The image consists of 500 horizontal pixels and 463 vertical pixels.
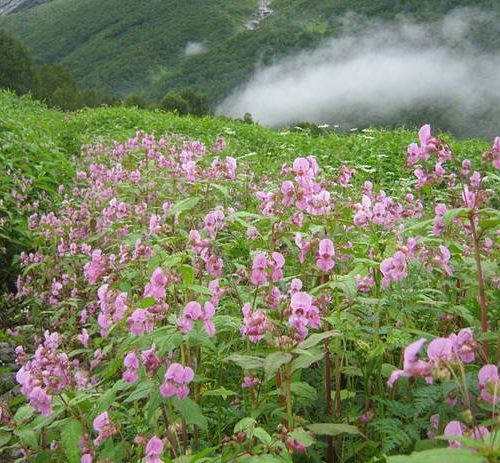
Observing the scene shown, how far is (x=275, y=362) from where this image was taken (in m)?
1.79

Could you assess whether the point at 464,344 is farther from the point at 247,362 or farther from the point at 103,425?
the point at 103,425

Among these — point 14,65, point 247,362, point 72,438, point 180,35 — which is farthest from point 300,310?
point 180,35

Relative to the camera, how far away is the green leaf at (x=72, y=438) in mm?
2053

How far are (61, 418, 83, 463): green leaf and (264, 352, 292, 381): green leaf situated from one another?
2.55 feet

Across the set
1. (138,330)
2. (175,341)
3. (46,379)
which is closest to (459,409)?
(175,341)

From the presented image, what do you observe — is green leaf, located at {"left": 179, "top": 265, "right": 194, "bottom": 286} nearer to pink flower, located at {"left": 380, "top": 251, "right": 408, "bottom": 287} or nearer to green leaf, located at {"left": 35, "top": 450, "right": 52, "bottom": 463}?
pink flower, located at {"left": 380, "top": 251, "right": 408, "bottom": 287}

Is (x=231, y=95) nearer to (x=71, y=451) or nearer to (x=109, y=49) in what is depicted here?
(x=109, y=49)

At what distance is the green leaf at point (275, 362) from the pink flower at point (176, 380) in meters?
0.25

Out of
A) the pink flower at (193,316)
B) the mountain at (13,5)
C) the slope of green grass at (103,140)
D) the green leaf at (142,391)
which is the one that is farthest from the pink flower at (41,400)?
the mountain at (13,5)

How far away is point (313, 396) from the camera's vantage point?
2.07m

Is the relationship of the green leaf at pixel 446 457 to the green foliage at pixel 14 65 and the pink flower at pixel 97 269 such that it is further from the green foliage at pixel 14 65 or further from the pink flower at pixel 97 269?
the green foliage at pixel 14 65

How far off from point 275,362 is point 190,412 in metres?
0.34

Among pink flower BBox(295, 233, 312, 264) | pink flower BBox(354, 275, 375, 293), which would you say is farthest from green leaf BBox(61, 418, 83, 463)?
pink flower BBox(354, 275, 375, 293)

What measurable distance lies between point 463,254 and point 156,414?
1561mm
